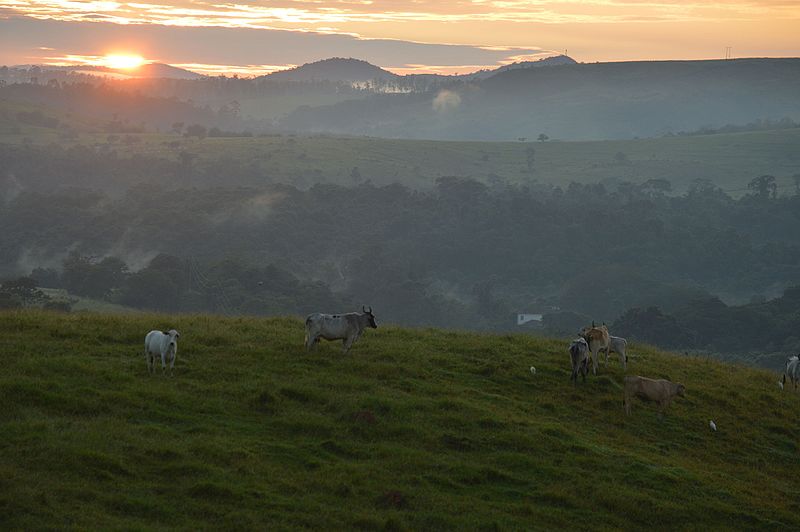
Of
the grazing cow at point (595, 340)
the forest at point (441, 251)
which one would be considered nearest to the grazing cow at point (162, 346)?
the grazing cow at point (595, 340)

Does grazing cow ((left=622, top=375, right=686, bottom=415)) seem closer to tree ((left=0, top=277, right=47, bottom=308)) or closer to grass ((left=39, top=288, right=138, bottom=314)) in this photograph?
tree ((left=0, top=277, right=47, bottom=308))

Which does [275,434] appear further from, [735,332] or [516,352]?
[735,332]

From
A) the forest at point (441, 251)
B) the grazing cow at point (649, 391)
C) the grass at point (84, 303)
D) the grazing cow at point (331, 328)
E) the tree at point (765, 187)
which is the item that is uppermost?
the grazing cow at point (331, 328)

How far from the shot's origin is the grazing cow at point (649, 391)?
67.3 feet

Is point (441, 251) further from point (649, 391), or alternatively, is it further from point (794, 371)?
point (649, 391)

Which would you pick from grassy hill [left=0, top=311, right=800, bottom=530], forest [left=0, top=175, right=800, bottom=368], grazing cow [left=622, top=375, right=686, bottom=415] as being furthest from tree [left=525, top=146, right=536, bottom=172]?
grazing cow [left=622, top=375, right=686, bottom=415]

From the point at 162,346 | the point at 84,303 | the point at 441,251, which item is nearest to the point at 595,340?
the point at 162,346

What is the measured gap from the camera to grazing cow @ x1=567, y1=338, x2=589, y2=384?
21.6 m

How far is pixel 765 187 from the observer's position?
146125 millimetres

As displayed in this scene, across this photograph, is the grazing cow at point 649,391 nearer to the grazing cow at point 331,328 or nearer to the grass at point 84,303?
the grazing cow at point 331,328

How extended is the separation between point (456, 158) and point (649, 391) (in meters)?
162

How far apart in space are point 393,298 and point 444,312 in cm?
530

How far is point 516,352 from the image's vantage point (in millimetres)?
24172

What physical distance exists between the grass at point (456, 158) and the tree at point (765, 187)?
595cm
